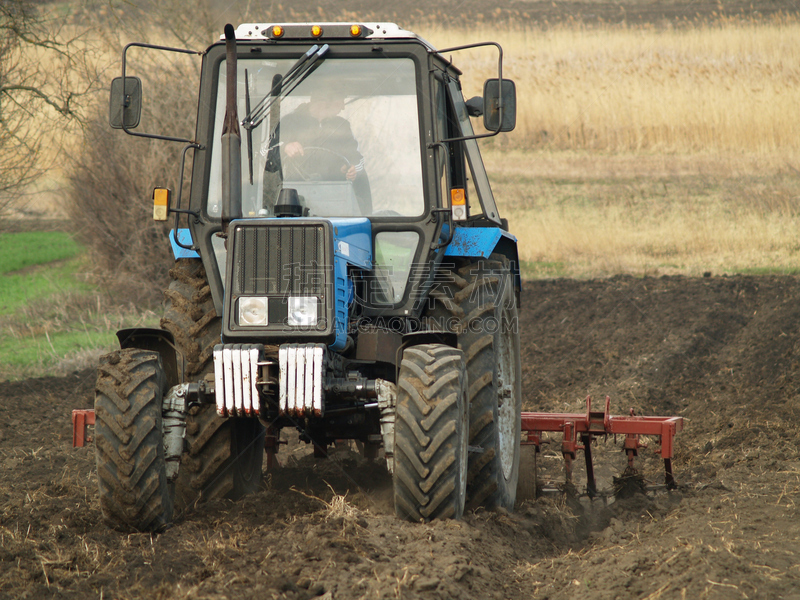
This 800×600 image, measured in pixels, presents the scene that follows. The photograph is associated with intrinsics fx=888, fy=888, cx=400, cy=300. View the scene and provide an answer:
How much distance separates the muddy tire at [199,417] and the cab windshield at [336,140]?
0.55 meters

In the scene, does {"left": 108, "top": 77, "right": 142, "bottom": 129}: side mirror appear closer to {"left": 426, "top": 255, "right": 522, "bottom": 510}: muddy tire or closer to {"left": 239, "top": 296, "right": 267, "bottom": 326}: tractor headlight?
{"left": 239, "top": 296, "right": 267, "bottom": 326}: tractor headlight

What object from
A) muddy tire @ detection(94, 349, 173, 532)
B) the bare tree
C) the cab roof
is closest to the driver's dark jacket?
the cab roof

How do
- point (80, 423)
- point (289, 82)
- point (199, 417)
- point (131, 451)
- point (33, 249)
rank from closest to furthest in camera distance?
Result: point (131, 451) → point (199, 417) → point (80, 423) → point (289, 82) → point (33, 249)

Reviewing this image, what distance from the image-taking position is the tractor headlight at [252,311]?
15.0 ft

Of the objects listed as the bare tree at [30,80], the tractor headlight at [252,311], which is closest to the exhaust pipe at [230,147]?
the tractor headlight at [252,311]

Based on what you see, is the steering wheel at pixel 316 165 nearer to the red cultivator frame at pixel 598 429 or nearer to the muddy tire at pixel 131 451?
the muddy tire at pixel 131 451

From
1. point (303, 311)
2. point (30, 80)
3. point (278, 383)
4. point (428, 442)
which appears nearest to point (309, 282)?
point (303, 311)

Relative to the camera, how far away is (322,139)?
5387mm

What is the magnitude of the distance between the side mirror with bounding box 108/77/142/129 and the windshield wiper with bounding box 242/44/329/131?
0.62 metres

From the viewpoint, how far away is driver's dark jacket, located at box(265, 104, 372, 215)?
536 centimetres

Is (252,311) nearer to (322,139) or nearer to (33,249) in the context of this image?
(322,139)

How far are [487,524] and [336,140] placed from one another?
95.3 inches

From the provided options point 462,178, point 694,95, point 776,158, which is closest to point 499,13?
point 694,95

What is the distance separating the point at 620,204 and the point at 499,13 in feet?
57.5
